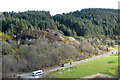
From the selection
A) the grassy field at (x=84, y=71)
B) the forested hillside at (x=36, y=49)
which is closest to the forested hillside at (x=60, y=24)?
the forested hillside at (x=36, y=49)

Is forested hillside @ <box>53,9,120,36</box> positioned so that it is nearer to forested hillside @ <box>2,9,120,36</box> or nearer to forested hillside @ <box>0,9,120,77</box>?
forested hillside @ <box>2,9,120,36</box>

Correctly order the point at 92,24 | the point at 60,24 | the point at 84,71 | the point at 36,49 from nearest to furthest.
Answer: the point at 84,71 < the point at 36,49 < the point at 60,24 < the point at 92,24

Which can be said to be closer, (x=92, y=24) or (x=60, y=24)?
(x=60, y=24)

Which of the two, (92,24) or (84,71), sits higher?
(92,24)

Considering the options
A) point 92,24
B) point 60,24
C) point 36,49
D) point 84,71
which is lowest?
point 84,71

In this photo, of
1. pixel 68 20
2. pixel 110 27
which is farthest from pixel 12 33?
pixel 110 27

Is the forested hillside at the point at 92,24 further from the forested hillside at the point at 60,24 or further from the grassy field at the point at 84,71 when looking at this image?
the grassy field at the point at 84,71

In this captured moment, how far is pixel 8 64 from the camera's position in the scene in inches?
1619

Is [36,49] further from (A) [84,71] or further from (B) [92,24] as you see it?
(B) [92,24]

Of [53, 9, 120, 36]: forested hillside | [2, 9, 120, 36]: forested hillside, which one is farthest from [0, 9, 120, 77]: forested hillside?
[53, 9, 120, 36]: forested hillside

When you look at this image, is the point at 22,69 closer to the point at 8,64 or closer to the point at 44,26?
the point at 8,64

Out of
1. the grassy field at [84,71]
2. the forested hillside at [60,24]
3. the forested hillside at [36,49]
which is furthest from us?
the forested hillside at [60,24]

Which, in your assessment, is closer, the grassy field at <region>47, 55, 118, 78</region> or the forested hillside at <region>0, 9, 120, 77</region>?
the grassy field at <region>47, 55, 118, 78</region>

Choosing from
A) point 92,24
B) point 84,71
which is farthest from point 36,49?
point 92,24
